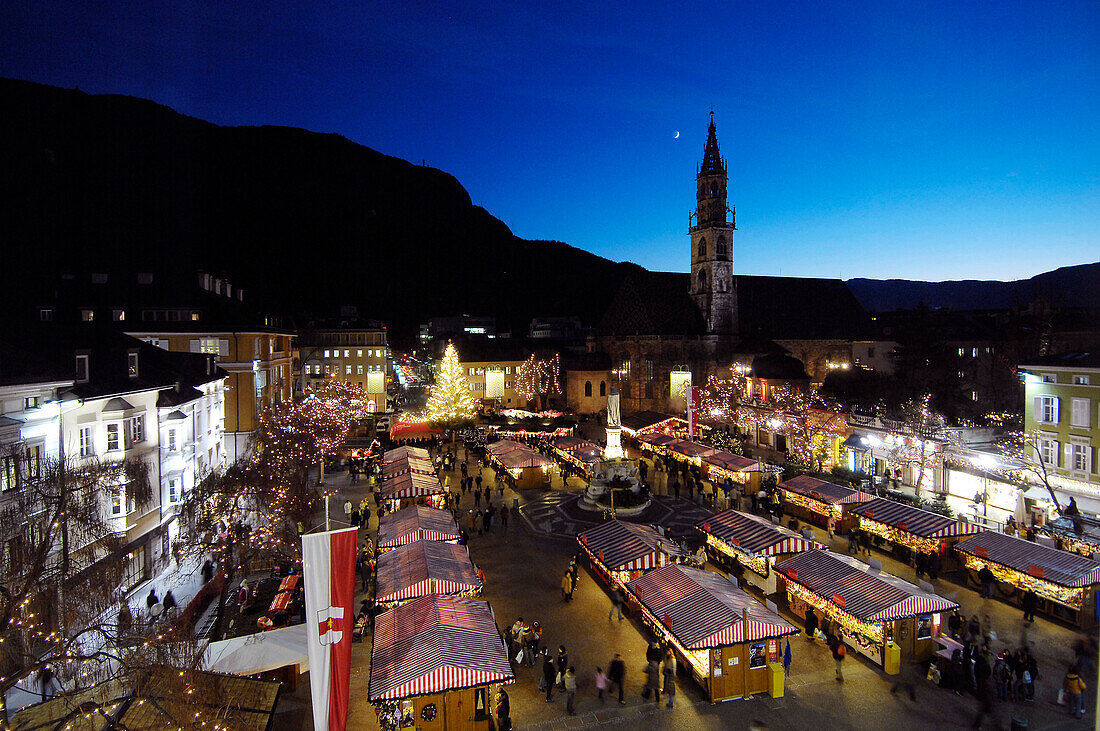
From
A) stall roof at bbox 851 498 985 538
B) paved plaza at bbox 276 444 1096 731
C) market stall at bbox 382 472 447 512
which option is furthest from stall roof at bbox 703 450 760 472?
market stall at bbox 382 472 447 512

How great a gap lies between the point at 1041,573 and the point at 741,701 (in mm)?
10449

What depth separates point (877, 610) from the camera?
1385 centimetres

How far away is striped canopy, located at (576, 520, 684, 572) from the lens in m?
17.2

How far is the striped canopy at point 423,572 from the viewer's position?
15258 millimetres

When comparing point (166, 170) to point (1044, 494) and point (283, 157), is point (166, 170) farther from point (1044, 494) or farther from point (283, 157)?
point (1044, 494)

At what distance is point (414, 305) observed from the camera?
16925cm

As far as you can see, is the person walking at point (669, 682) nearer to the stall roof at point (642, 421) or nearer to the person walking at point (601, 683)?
the person walking at point (601, 683)

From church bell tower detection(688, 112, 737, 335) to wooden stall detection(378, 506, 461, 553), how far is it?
1749 inches

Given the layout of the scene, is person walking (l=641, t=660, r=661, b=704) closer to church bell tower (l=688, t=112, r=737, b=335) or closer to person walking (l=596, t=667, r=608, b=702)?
person walking (l=596, t=667, r=608, b=702)

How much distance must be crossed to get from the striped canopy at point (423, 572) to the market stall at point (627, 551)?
423 cm

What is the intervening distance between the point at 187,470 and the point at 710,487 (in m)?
26.4

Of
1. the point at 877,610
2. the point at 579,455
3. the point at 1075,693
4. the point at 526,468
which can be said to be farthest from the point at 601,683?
the point at 579,455

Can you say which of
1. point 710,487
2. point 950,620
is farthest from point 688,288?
point 950,620

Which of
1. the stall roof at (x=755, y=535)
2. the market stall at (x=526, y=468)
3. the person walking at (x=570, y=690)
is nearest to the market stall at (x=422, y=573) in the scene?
the person walking at (x=570, y=690)
